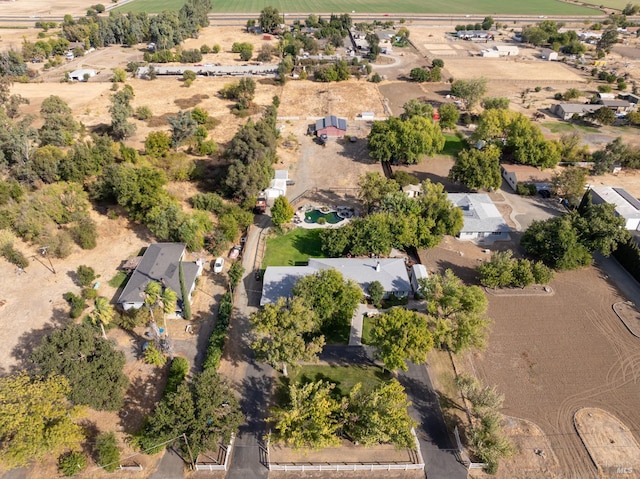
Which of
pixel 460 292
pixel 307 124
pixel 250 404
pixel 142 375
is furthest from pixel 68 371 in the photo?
pixel 307 124

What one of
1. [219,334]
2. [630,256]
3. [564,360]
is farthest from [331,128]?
[564,360]

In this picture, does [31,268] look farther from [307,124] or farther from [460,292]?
[307,124]

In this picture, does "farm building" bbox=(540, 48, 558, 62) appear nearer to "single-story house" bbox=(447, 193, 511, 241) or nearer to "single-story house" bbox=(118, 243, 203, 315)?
"single-story house" bbox=(447, 193, 511, 241)

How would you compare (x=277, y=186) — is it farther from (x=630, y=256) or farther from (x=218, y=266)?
(x=630, y=256)

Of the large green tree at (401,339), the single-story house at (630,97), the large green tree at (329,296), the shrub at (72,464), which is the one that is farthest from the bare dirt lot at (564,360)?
the single-story house at (630,97)

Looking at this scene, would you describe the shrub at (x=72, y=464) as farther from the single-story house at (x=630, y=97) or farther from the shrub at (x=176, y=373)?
the single-story house at (x=630, y=97)

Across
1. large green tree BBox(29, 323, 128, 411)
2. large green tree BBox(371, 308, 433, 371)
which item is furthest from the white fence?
large green tree BBox(371, 308, 433, 371)
